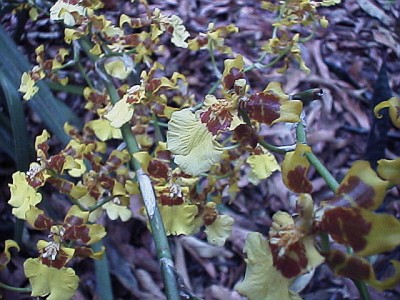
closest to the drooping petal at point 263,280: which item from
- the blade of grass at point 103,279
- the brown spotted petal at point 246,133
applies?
the brown spotted petal at point 246,133

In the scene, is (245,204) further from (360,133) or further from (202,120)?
(202,120)

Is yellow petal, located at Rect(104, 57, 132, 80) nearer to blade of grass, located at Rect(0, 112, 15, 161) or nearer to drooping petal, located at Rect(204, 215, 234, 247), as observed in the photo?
drooping petal, located at Rect(204, 215, 234, 247)

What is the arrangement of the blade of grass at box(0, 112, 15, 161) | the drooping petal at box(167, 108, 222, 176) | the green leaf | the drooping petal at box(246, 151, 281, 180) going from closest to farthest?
the drooping petal at box(167, 108, 222, 176) < the drooping petal at box(246, 151, 281, 180) < the green leaf < the blade of grass at box(0, 112, 15, 161)

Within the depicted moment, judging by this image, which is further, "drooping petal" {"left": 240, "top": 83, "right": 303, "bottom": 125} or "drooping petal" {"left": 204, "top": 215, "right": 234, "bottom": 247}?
"drooping petal" {"left": 204, "top": 215, "right": 234, "bottom": 247}

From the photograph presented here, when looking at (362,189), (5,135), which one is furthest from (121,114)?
(5,135)

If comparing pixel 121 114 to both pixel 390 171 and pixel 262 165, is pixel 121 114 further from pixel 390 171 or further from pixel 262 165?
pixel 390 171

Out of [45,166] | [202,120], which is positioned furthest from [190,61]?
[202,120]

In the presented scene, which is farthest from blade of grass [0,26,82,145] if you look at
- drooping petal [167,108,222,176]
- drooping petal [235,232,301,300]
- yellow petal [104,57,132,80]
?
drooping petal [235,232,301,300]

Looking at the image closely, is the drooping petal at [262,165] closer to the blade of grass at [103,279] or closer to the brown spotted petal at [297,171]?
the brown spotted petal at [297,171]
